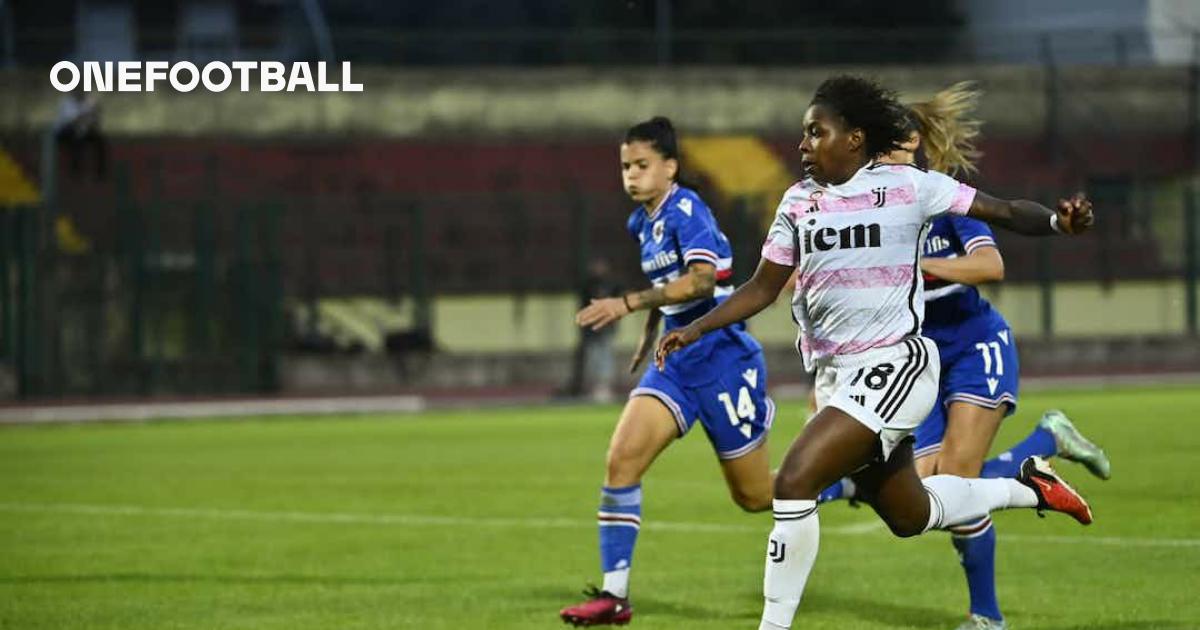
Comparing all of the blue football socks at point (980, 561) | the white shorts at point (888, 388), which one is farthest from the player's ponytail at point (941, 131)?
the white shorts at point (888, 388)

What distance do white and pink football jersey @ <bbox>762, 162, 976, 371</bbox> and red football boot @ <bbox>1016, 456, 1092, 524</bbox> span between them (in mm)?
1407

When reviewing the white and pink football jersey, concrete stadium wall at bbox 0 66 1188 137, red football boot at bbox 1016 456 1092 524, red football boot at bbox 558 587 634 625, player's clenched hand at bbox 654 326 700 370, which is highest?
concrete stadium wall at bbox 0 66 1188 137

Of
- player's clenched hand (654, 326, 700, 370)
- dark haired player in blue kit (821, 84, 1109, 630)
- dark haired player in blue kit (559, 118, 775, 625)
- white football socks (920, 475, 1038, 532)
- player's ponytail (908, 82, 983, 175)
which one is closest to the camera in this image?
player's clenched hand (654, 326, 700, 370)

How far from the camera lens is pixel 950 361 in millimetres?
10227

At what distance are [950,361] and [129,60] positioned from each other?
117 feet

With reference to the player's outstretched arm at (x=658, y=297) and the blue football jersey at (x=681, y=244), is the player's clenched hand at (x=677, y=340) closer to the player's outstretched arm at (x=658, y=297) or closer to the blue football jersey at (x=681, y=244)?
the player's outstretched arm at (x=658, y=297)

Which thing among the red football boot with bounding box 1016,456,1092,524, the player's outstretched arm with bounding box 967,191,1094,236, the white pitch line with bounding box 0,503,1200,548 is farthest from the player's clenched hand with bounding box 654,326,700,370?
the white pitch line with bounding box 0,503,1200,548

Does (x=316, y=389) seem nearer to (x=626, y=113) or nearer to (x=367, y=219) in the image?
(x=367, y=219)

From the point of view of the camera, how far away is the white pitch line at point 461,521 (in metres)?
13.2

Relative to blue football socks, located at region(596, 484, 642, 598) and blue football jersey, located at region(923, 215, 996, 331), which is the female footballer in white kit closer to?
blue football jersey, located at region(923, 215, 996, 331)

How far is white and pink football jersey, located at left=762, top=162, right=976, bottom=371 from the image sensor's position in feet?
26.8

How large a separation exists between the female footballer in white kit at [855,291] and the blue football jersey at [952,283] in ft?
5.14

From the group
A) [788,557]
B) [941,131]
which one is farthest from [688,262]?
[788,557]

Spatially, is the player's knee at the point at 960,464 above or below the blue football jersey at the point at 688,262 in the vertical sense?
below
